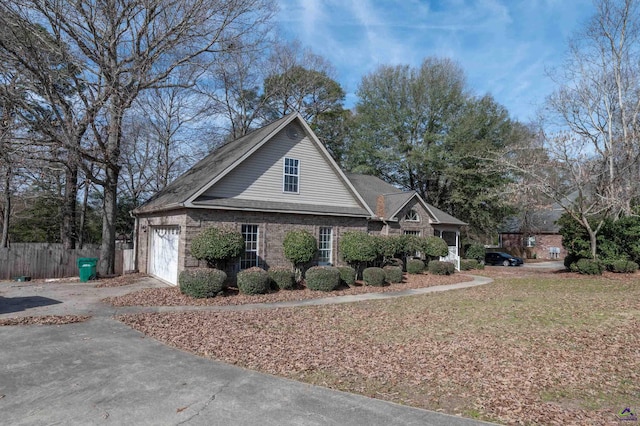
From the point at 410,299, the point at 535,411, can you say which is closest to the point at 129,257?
the point at 410,299

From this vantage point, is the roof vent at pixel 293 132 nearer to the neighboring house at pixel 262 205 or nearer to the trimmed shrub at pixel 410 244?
the neighboring house at pixel 262 205

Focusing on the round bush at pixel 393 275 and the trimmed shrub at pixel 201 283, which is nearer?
the trimmed shrub at pixel 201 283

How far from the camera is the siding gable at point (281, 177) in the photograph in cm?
1559

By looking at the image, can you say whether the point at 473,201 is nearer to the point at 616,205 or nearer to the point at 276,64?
the point at 616,205

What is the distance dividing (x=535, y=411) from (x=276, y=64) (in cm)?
3250

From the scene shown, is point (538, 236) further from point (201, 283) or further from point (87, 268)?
point (87, 268)

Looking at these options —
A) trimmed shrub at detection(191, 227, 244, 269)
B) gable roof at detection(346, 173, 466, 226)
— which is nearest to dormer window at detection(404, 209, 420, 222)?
gable roof at detection(346, 173, 466, 226)

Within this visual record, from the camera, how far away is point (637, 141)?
22.2m

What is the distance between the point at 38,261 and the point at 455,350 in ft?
59.7

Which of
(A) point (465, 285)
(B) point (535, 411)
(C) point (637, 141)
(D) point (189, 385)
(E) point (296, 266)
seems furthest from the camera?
(C) point (637, 141)

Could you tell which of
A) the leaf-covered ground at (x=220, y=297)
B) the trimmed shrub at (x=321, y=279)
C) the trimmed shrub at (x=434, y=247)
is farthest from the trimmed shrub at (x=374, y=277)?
the trimmed shrub at (x=434, y=247)

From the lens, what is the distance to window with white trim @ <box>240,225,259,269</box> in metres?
15.6

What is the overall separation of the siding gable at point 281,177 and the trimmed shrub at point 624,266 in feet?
47.7

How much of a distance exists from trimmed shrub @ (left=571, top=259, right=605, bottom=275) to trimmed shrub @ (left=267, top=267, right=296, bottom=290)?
55.2 feet
